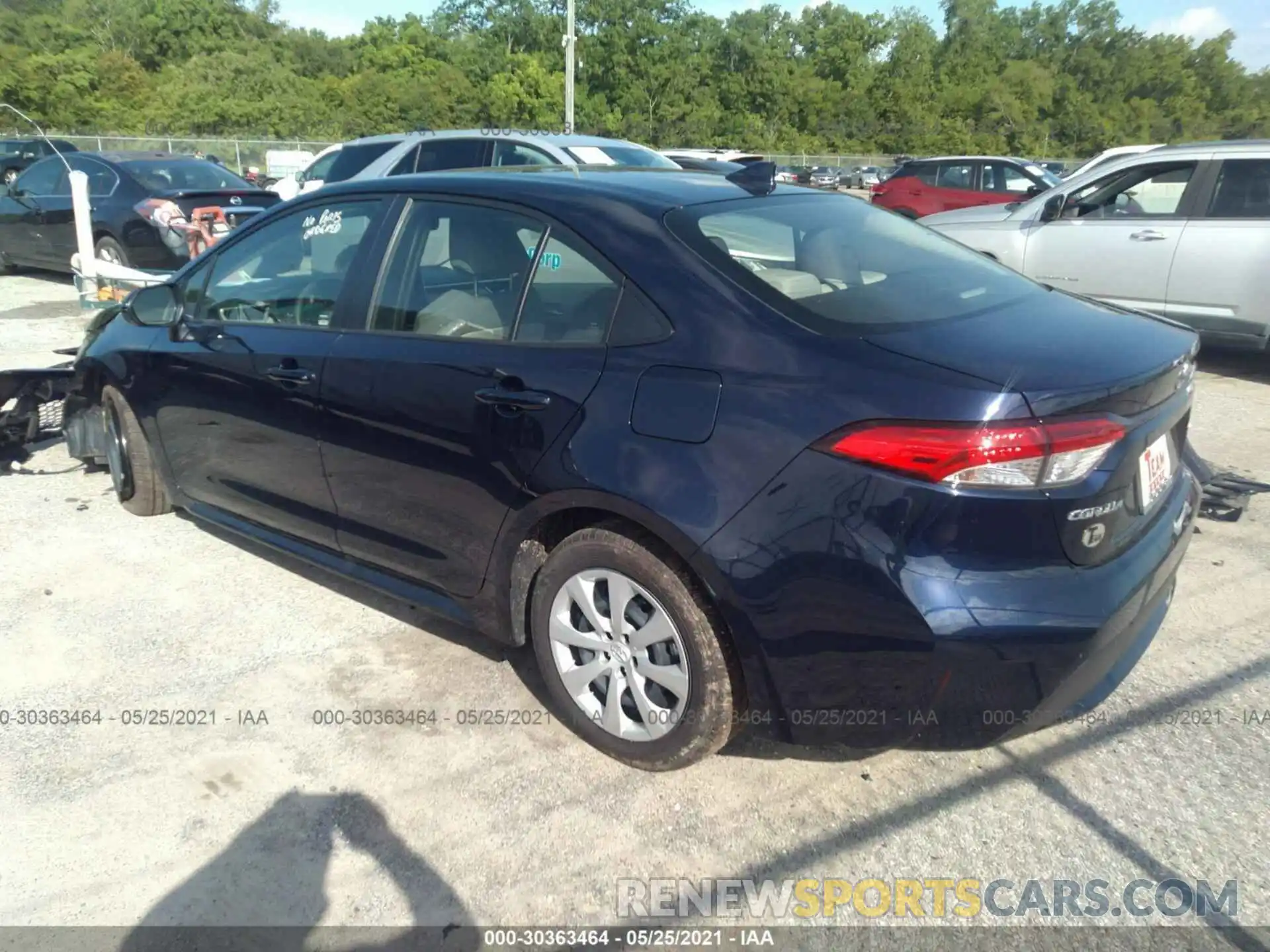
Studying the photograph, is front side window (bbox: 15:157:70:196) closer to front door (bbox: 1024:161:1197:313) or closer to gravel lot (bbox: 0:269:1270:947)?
gravel lot (bbox: 0:269:1270:947)

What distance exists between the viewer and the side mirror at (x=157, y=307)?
14.3 ft

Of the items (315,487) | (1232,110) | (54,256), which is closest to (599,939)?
(315,487)

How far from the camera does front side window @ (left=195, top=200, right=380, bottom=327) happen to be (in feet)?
12.1

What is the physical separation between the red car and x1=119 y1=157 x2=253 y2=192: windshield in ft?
32.0

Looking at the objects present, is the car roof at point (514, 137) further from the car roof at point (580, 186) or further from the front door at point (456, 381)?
the front door at point (456, 381)

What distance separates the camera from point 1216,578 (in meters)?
4.18

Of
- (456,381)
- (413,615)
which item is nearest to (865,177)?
(413,615)

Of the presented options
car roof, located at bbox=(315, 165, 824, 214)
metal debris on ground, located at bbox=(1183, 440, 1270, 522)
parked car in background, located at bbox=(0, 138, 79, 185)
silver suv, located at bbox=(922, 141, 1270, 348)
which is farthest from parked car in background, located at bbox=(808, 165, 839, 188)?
car roof, located at bbox=(315, 165, 824, 214)

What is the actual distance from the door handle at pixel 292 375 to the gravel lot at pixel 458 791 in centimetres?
94

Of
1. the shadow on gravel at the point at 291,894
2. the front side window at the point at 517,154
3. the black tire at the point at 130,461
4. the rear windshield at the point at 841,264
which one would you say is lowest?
the shadow on gravel at the point at 291,894

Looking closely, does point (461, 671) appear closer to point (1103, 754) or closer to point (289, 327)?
point (289, 327)

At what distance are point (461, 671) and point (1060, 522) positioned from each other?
2073 mm

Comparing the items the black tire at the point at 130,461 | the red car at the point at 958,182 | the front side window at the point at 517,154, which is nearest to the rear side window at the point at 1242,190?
the front side window at the point at 517,154

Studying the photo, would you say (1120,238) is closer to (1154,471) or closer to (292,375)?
(1154,471)
